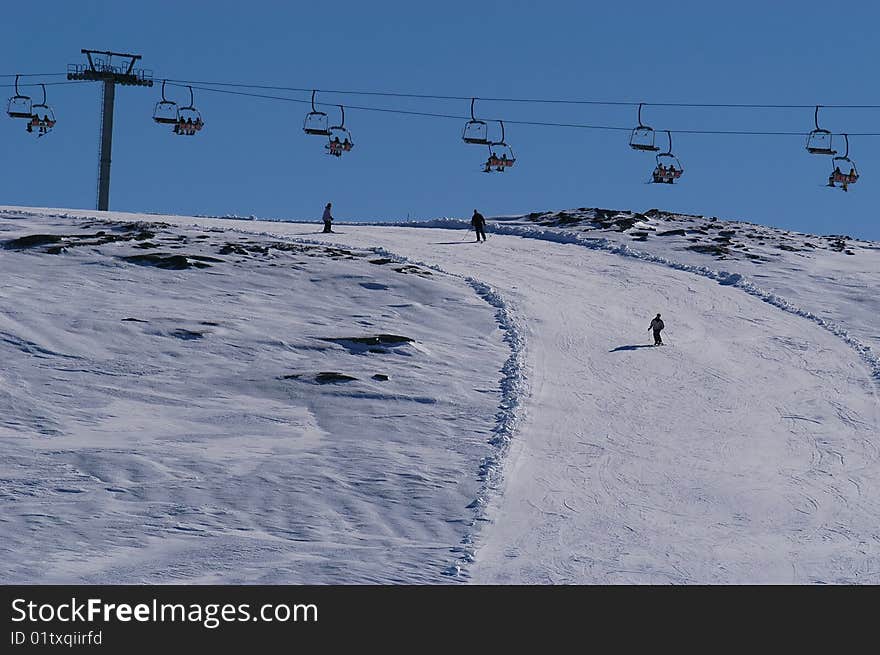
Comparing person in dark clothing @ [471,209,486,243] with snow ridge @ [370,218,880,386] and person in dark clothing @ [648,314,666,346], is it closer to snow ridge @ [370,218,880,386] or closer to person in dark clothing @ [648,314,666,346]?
snow ridge @ [370,218,880,386]

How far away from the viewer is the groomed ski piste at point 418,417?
19859 millimetres

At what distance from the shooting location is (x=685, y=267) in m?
46.1

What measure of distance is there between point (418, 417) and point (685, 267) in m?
21.5

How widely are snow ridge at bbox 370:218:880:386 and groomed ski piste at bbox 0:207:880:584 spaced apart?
174mm

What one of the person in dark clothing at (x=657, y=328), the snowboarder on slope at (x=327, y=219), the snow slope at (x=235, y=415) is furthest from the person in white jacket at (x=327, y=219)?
the person in dark clothing at (x=657, y=328)

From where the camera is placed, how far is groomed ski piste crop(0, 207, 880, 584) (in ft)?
65.2

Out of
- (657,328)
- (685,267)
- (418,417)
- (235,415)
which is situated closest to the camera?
(235,415)

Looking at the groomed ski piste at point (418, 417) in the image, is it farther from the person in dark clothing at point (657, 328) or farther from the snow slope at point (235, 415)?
the person in dark clothing at point (657, 328)

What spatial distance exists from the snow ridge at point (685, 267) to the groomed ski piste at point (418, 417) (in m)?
0.17

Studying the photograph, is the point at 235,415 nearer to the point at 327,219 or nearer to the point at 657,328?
the point at 657,328

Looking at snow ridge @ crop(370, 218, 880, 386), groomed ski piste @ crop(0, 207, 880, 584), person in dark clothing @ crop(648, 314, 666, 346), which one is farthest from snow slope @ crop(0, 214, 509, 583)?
snow ridge @ crop(370, 218, 880, 386)

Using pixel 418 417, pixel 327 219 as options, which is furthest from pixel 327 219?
pixel 418 417
